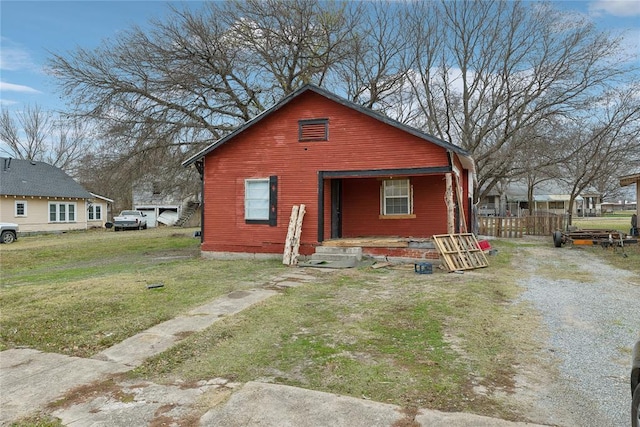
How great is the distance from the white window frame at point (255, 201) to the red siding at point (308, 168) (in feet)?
0.48

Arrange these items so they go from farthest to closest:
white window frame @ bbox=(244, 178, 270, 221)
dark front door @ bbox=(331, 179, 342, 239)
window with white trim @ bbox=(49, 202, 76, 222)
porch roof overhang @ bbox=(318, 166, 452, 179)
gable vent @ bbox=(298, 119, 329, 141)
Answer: window with white trim @ bbox=(49, 202, 76, 222), dark front door @ bbox=(331, 179, 342, 239), white window frame @ bbox=(244, 178, 270, 221), gable vent @ bbox=(298, 119, 329, 141), porch roof overhang @ bbox=(318, 166, 452, 179)

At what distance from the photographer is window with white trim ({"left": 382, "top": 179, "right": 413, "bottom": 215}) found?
44.3 ft

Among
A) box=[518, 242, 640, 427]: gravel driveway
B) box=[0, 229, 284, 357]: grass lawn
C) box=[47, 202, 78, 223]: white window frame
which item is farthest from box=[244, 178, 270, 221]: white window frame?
box=[47, 202, 78, 223]: white window frame

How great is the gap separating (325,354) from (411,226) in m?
9.72

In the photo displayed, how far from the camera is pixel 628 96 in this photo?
21.3 metres

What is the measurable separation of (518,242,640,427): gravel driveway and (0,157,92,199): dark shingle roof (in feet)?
102

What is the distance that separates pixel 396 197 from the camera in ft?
44.7

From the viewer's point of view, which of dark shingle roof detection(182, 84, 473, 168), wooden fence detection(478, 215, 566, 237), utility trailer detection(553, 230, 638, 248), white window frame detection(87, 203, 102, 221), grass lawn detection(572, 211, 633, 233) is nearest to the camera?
dark shingle roof detection(182, 84, 473, 168)

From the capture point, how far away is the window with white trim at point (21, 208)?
27259 millimetres

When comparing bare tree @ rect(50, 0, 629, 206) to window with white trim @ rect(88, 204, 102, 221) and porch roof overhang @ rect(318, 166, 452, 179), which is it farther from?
window with white trim @ rect(88, 204, 102, 221)

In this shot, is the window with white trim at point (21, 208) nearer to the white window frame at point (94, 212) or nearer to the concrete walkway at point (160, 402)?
the white window frame at point (94, 212)

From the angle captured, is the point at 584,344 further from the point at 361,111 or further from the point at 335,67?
the point at 335,67

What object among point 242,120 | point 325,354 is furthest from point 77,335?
point 242,120

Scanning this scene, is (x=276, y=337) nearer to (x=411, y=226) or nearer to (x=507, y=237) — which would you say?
(x=411, y=226)
